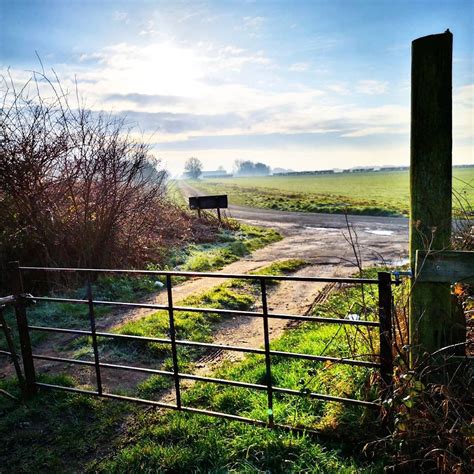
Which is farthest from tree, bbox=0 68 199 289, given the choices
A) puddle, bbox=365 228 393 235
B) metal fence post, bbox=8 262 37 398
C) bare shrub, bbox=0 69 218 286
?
puddle, bbox=365 228 393 235

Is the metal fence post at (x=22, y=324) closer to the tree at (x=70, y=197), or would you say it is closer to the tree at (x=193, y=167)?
the tree at (x=70, y=197)

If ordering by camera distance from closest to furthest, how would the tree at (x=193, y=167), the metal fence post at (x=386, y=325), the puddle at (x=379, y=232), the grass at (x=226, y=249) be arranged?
the metal fence post at (x=386, y=325)
the grass at (x=226, y=249)
the puddle at (x=379, y=232)
the tree at (x=193, y=167)

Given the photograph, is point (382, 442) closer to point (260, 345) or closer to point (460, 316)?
point (460, 316)

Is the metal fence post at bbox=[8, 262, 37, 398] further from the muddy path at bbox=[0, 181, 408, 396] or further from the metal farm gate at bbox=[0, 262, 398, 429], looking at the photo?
the muddy path at bbox=[0, 181, 408, 396]

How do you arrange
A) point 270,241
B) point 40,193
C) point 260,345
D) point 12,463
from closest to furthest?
point 12,463 → point 260,345 → point 40,193 → point 270,241

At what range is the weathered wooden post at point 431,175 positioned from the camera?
3.20 meters

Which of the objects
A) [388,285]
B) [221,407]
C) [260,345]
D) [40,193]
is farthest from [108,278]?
[388,285]

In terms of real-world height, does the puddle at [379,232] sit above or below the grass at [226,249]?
below

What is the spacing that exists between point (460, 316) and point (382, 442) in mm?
1183

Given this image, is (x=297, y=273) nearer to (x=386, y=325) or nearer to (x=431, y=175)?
(x=386, y=325)

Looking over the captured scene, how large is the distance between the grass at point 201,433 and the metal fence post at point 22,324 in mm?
175

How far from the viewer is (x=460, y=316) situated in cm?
355

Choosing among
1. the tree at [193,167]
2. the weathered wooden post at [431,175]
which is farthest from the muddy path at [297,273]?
the tree at [193,167]

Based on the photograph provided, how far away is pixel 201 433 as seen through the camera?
3.92 meters
